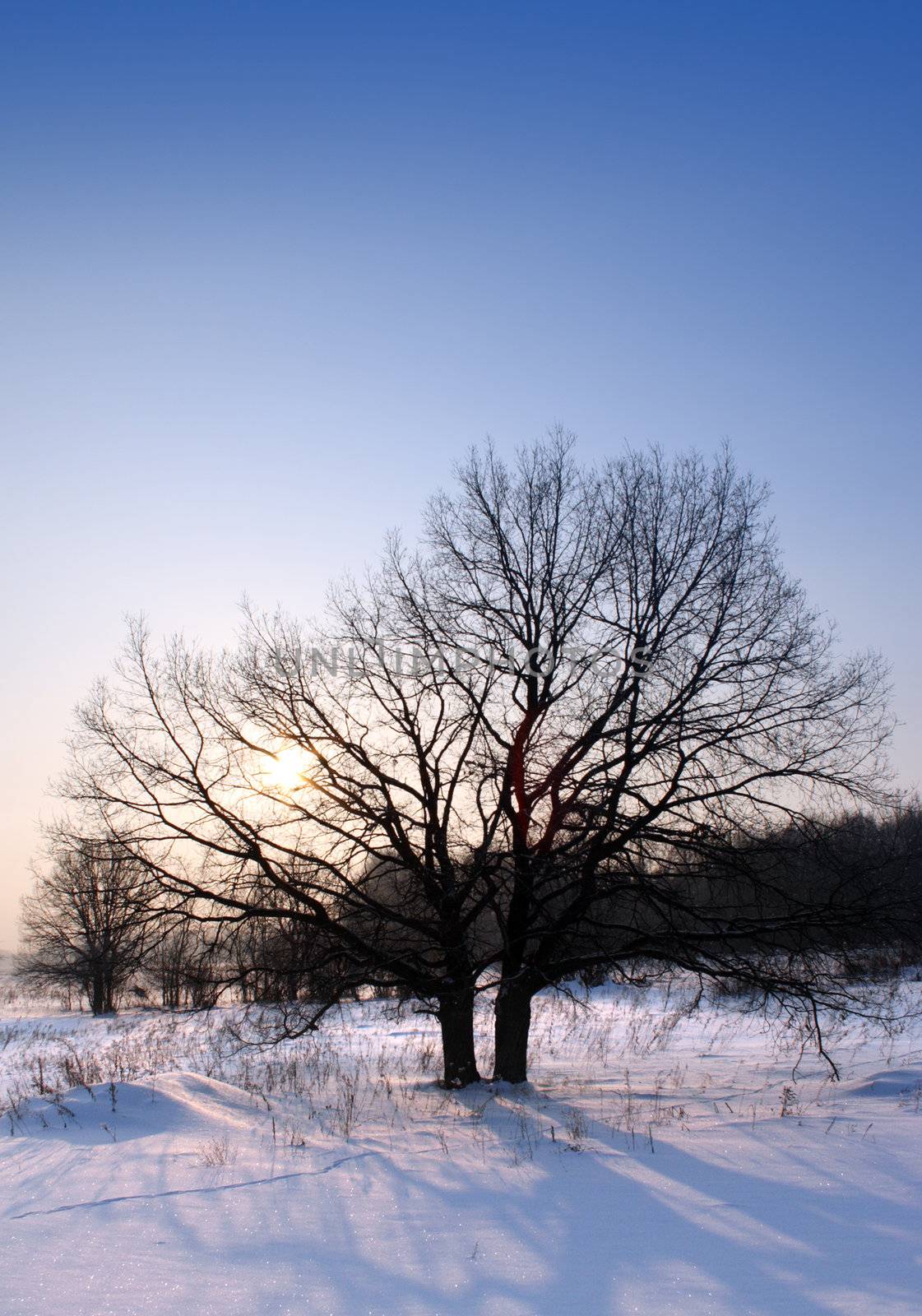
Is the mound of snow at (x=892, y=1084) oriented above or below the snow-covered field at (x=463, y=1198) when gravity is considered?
below

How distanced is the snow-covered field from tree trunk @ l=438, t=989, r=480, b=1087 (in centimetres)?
53

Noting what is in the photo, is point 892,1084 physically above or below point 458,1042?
below

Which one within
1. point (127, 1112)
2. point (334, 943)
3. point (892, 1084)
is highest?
point (334, 943)

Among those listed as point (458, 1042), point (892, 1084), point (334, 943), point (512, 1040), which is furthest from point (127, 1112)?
point (892, 1084)

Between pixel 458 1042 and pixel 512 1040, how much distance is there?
2.38ft

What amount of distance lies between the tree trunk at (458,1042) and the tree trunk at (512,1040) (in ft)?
1.26

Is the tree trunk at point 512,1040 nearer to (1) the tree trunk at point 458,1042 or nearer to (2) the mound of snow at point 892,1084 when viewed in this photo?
(1) the tree trunk at point 458,1042

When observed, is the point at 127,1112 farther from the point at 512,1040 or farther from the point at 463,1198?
the point at 512,1040

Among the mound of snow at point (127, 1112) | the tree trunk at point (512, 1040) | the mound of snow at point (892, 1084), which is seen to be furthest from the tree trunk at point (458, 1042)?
the mound of snow at point (892, 1084)

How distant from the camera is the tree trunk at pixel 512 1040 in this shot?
40.3 ft

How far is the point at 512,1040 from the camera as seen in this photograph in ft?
40.6

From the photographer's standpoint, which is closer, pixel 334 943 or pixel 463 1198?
pixel 463 1198

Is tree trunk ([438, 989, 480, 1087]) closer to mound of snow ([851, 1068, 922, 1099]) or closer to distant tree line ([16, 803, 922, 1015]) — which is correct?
distant tree line ([16, 803, 922, 1015])

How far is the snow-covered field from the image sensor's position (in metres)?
4.50
